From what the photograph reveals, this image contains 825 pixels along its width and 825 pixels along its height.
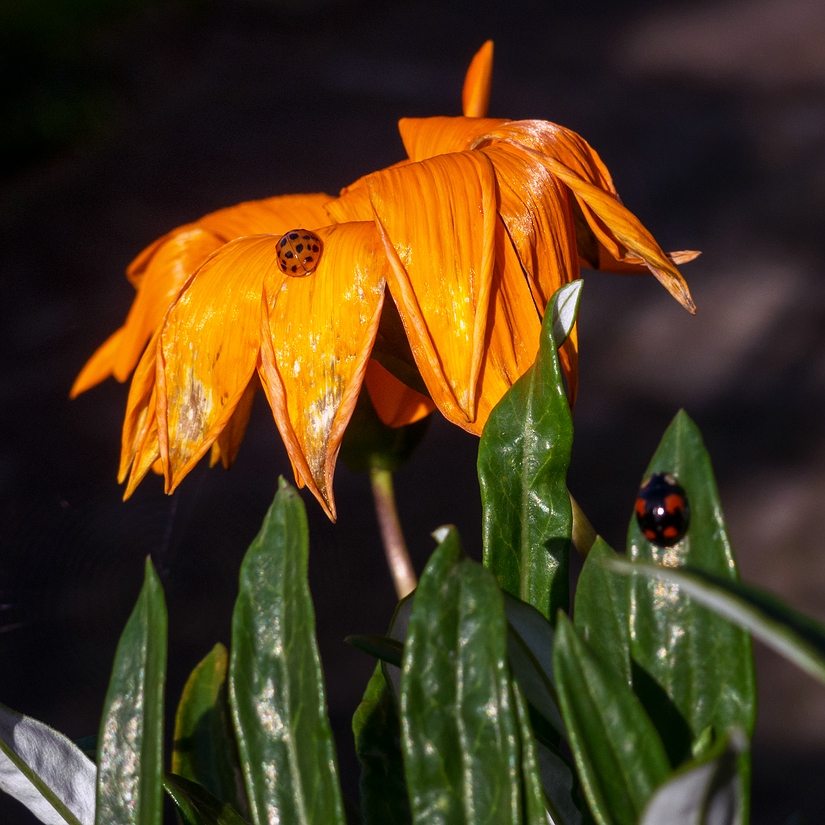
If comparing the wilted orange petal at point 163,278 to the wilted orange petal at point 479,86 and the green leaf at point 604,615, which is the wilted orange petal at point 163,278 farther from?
the green leaf at point 604,615

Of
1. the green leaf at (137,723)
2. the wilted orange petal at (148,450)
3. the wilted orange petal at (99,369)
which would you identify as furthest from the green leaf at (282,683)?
the wilted orange petal at (99,369)

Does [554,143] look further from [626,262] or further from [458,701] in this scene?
[458,701]

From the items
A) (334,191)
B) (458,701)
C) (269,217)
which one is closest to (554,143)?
(269,217)

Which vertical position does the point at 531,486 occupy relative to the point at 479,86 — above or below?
below

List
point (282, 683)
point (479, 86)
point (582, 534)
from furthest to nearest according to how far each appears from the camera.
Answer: point (479, 86) → point (582, 534) → point (282, 683)

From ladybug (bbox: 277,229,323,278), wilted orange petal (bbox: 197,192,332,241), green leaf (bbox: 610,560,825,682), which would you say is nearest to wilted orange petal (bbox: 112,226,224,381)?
wilted orange petal (bbox: 197,192,332,241)

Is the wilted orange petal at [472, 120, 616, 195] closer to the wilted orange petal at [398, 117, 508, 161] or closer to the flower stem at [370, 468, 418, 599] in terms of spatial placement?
the wilted orange petal at [398, 117, 508, 161]

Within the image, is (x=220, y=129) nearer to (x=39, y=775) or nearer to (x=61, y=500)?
(x=61, y=500)

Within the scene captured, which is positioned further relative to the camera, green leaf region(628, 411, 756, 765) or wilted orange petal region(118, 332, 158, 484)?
wilted orange petal region(118, 332, 158, 484)
